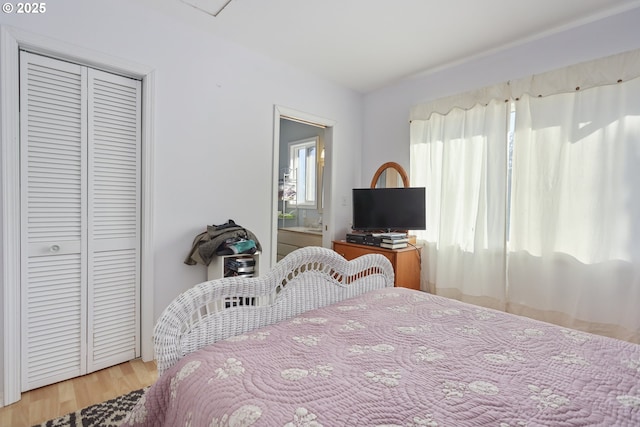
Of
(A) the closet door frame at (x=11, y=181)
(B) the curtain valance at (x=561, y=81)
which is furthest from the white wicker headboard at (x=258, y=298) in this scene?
(B) the curtain valance at (x=561, y=81)

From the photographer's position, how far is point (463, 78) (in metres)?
2.95

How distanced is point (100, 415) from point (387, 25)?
3118 millimetres

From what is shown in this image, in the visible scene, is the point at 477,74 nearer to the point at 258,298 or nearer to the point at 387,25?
the point at 387,25

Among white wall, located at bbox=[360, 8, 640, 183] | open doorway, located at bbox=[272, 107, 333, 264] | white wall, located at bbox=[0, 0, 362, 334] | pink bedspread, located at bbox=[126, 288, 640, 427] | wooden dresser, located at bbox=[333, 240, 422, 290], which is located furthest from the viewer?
open doorway, located at bbox=[272, 107, 333, 264]

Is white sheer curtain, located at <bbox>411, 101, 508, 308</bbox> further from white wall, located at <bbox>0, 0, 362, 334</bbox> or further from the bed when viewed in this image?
white wall, located at <bbox>0, 0, 362, 334</bbox>

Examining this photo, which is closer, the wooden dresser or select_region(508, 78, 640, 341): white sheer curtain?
select_region(508, 78, 640, 341): white sheer curtain

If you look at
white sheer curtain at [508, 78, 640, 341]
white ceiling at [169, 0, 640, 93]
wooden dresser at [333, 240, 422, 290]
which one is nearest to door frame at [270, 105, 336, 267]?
wooden dresser at [333, 240, 422, 290]

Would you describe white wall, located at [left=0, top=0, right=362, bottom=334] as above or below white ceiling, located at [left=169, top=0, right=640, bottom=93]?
below

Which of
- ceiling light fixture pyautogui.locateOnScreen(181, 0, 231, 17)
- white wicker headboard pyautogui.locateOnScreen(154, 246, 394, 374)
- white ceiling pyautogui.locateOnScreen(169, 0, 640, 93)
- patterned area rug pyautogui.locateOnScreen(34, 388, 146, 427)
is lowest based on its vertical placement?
patterned area rug pyautogui.locateOnScreen(34, 388, 146, 427)

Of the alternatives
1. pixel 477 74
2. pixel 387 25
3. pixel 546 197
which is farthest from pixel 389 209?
pixel 387 25

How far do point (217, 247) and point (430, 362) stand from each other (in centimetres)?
168

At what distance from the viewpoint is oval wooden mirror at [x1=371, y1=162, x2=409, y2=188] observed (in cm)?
339

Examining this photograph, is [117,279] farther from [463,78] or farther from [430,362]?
[463,78]

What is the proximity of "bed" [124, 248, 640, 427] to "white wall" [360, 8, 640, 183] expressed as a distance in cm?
211
